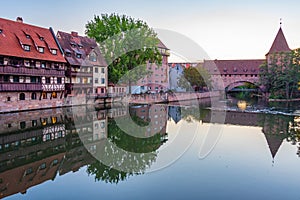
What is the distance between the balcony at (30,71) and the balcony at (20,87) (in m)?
0.91

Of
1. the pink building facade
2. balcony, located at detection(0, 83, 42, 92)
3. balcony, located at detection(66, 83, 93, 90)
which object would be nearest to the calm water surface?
balcony, located at detection(0, 83, 42, 92)

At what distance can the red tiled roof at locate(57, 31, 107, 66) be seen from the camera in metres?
29.5

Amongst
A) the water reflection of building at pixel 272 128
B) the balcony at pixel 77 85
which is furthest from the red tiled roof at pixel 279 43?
the balcony at pixel 77 85

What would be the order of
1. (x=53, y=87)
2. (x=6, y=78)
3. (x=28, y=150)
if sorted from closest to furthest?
(x=28, y=150)
(x=6, y=78)
(x=53, y=87)

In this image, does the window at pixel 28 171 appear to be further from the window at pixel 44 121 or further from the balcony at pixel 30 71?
the balcony at pixel 30 71

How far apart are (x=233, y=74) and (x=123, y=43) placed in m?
40.5

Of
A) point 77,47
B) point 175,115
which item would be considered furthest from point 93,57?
point 175,115

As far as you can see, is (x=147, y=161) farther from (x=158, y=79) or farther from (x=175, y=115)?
(x=158, y=79)

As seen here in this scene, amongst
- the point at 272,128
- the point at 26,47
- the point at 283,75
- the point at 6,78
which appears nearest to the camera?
the point at 272,128

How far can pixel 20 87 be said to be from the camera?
22.8 metres

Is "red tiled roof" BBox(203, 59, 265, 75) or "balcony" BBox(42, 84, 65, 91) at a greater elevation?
"red tiled roof" BBox(203, 59, 265, 75)

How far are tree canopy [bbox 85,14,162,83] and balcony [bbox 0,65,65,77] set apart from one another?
665 centimetres

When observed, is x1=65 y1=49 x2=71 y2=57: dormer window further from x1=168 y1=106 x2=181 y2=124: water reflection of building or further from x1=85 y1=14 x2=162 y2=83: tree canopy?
x1=168 y1=106 x2=181 y2=124: water reflection of building

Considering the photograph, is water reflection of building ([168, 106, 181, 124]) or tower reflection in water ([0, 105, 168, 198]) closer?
tower reflection in water ([0, 105, 168, 198])
